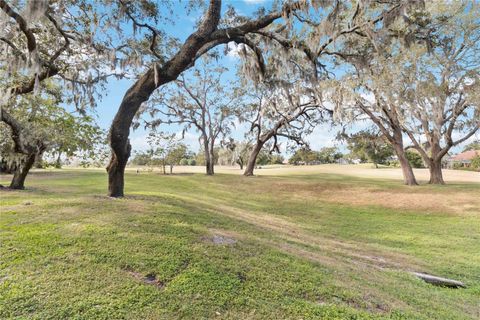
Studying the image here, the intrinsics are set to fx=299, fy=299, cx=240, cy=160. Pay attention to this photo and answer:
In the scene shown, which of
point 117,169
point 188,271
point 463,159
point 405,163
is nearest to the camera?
point 188,271

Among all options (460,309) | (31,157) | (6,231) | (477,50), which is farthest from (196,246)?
(477,50)

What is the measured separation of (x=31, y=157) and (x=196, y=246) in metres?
10.1

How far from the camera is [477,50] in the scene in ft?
59.3

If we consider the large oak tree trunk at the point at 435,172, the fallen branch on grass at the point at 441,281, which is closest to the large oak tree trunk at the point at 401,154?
the large oak tree trunk at the point at 435,172

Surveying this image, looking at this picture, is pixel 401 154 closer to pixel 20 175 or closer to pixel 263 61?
pixel 263 61

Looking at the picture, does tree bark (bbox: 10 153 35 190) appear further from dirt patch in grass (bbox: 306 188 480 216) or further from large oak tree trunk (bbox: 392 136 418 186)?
large oak tree trunk (bbox: 392 136 418 186)

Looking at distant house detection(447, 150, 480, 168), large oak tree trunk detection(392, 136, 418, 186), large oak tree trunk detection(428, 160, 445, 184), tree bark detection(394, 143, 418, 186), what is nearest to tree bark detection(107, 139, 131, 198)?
large oak tree trunk detection(392, 136, 418, 186)

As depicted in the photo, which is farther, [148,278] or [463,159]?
[463,159]

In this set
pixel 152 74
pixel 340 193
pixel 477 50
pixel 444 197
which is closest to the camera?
pixel 152 74

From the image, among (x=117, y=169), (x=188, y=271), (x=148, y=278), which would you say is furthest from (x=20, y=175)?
(x=188, y=271)

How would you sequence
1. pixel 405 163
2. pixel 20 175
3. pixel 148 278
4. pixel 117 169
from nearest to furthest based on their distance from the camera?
pixel 148 278 < pixel 117 169 < pixel 20 175 < pixel 405 163

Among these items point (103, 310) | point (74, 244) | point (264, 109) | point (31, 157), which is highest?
point (264, 109)

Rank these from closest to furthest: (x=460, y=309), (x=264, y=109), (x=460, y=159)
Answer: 1. (x=460, y=309)
2. (x=264, y=109)
3. (x=460, y=159)

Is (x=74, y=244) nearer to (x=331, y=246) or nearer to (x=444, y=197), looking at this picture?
(x=331, y=246)
